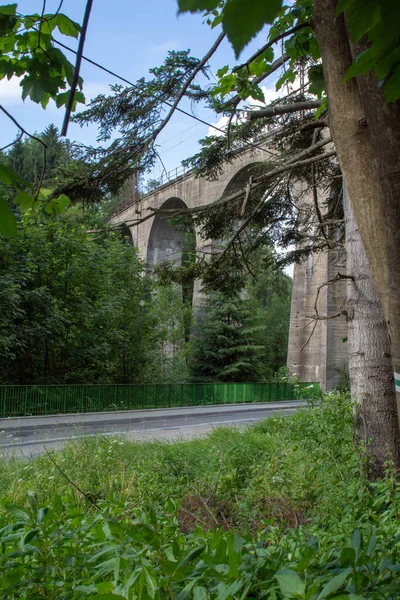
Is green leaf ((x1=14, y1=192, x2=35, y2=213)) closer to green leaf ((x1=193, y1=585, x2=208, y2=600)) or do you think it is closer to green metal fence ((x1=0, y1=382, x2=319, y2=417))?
green leaf ((x1=193, y1=585, x2=208, y2=600))

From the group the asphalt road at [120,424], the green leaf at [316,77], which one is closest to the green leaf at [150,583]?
the green leaf at [316,77]

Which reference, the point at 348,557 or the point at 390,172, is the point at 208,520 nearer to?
the point at 348,557

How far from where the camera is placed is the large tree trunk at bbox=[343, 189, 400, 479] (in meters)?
5.32

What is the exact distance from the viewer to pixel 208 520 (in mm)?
4426

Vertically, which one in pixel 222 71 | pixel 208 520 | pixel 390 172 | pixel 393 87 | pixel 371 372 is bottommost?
pixel 208 520

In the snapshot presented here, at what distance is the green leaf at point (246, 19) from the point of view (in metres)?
1.08

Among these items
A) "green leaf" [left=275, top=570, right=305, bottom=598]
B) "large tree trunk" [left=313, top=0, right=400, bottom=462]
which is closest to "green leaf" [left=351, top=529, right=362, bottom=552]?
"green leaf" [left=275, top=570, right=305, bottom=598]

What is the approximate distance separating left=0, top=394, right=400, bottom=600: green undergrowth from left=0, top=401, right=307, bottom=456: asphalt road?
2420 mm

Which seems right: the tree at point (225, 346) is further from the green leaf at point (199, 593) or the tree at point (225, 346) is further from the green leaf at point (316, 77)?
the green leaf at point (199, 593)

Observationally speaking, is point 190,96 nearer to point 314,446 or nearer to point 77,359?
point 314,446

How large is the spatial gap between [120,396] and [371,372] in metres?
14.8

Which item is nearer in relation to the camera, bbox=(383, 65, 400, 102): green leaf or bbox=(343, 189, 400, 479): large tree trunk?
bbox=(383, 65, 400, 102): green leaf

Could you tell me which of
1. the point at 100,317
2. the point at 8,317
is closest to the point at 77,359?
the point at 100,317

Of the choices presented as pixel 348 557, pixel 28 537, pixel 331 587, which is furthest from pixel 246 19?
pixel 28 537
